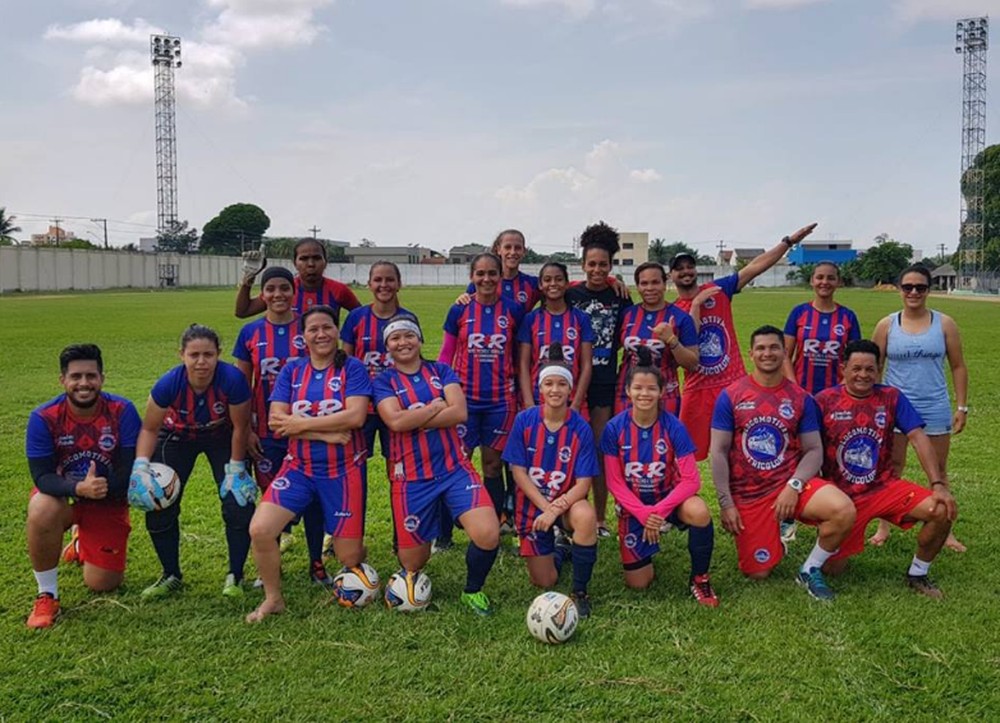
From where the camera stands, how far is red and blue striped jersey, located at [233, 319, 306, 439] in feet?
17.3

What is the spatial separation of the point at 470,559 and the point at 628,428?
123 centimetres

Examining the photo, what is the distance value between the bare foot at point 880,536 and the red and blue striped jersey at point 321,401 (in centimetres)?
360

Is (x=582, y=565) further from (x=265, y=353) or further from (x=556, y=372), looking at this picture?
(x=265, y=353)

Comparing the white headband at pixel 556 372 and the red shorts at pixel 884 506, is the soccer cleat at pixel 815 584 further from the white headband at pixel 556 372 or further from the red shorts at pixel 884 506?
the white headband at pixel 556 372

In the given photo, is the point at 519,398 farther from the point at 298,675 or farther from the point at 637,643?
the point at 298,675

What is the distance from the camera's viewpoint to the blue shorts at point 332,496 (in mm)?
4723

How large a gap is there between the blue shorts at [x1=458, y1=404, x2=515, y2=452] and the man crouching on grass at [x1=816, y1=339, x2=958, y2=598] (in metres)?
2.02

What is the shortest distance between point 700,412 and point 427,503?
2.39 meters

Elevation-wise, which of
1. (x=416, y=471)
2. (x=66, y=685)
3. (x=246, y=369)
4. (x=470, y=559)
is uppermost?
(x=246, y=369)

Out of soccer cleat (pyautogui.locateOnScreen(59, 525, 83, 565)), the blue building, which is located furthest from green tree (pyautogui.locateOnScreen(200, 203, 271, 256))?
soccer cleat (pyautogui.locateOnScreen(59, 525, 83, 565))

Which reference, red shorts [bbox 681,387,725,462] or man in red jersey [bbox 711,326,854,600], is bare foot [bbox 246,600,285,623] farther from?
red shorts [bbox 681,387,725,462]

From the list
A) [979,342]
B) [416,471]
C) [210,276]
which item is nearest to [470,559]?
[416,471]

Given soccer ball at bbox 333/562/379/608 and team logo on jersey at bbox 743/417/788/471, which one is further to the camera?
team logo on jersey at bbox 743/417/788/471

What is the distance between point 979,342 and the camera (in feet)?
65.8
